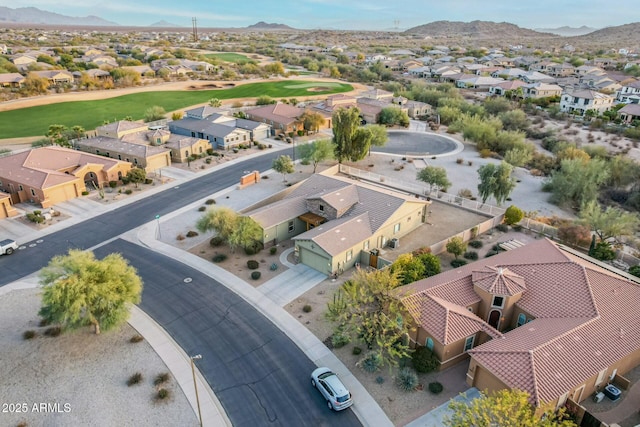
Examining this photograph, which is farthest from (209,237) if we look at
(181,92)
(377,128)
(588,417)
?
(181,92)

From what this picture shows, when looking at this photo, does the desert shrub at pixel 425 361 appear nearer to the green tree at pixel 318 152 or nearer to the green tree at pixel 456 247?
the green tree at pixel 456 247

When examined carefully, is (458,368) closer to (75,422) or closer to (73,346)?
(75,422)

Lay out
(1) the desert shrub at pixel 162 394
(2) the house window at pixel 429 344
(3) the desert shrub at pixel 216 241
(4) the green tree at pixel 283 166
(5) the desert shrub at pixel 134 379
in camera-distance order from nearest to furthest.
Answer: (1) the desert shrub at pixel 162 394, (5) the desert shrub at pixel 134 379, (2) the house window at pixel 429 344, (3) the desert shrub at pixel 216 241, (4) the green tree at pixel 283 166

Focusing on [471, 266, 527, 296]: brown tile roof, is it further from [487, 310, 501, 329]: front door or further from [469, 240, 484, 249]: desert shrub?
[469, 240, 484, 249]: desert shrub

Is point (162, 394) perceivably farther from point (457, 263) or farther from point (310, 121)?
point (310, 121)

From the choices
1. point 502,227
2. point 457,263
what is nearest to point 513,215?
point 502,227

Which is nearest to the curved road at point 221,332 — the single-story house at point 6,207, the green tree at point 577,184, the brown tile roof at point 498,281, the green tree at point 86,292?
the green tree at point 86,292

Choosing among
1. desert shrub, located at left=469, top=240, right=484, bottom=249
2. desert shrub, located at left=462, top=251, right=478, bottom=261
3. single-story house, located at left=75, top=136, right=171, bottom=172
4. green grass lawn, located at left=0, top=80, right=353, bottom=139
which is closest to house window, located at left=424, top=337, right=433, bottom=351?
desert shrub, located at left=462, top=251, right=478, bottom=261

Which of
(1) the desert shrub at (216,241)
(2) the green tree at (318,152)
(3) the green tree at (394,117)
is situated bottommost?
(1) the desert shrub at (216,241)
